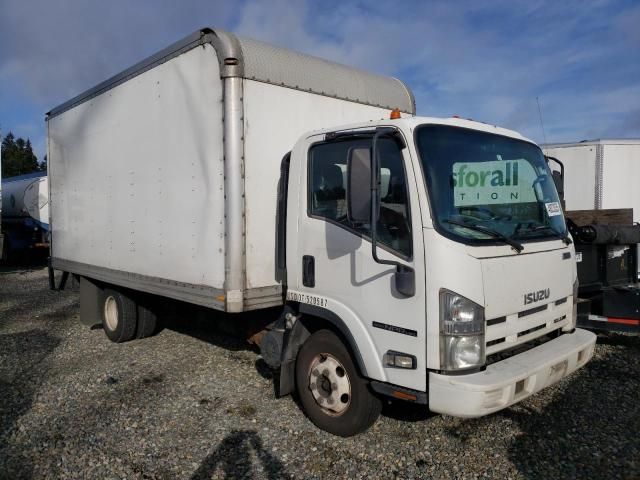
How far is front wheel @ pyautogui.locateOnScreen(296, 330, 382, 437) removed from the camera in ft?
12.9

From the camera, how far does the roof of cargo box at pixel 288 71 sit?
14.5ft

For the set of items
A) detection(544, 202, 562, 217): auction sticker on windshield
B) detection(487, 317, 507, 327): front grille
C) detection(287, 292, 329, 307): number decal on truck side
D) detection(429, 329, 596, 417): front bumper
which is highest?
detection(544, 202, 562, 217): auction sticker on windshield

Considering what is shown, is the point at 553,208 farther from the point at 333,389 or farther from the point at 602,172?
the point at 602,172

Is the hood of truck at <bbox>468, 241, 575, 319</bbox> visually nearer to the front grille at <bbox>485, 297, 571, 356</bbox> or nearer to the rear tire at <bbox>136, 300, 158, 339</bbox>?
the front grille at <bbox>485, 297, 571, 356</bbox>

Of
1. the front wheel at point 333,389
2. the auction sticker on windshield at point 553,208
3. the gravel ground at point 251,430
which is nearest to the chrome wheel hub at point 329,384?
the front wheel at point 333,389

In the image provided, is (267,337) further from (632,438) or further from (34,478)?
(632,438)

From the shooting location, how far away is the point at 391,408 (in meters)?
4.76

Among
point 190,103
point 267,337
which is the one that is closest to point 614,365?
point 267,337

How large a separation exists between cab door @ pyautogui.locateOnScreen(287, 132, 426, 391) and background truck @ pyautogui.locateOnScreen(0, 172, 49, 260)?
16414 millimetres

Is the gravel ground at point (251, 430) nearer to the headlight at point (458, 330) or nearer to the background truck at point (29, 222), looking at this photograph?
the headlight at point (458, 330)

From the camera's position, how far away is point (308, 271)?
14.0 feet

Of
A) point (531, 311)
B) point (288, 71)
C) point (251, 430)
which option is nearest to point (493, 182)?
point (531, 311)

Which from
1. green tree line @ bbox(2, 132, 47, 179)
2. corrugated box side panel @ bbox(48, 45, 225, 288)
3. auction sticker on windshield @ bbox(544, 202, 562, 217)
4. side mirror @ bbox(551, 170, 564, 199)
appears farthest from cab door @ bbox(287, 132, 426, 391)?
green tree line @ bbox(2, 132, 47, 179)

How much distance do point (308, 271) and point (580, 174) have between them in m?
7.31
